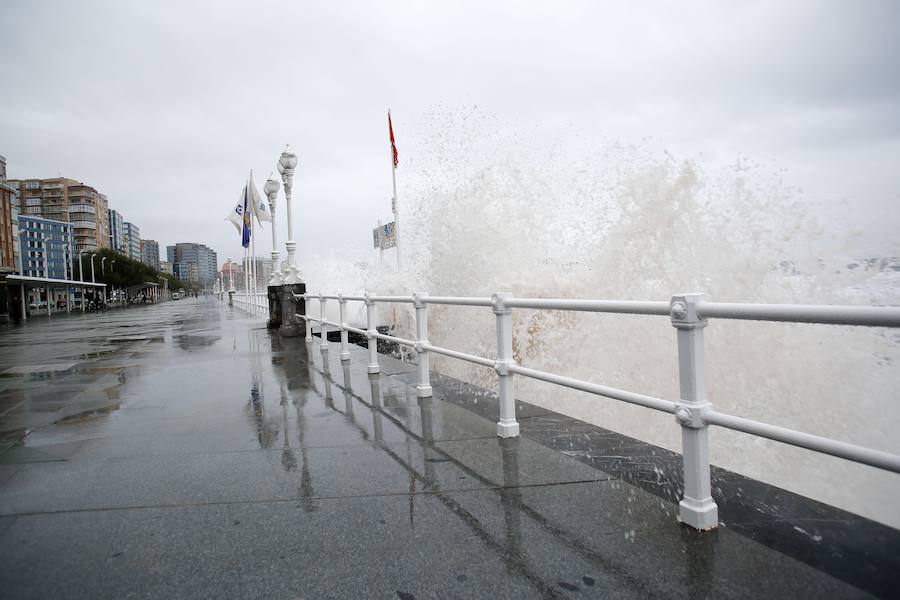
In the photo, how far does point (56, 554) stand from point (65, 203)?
18114 cm

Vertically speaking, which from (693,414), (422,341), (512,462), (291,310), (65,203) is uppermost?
(65,203)

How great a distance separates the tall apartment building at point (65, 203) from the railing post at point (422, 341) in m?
172

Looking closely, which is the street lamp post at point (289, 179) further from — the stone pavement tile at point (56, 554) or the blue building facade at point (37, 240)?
the blue building facade at point (37, 240)

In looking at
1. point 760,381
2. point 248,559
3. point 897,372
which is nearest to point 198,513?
point 248,559

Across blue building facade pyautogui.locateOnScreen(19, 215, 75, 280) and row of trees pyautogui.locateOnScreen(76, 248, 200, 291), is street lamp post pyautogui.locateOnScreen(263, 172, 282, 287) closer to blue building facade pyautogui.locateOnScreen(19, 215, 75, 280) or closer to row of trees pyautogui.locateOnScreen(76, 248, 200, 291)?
row of trees pyautogui.locateOnScreen(76, 248, 200, 291)

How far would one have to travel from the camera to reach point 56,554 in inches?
91.9

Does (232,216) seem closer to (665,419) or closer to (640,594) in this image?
(665,419)

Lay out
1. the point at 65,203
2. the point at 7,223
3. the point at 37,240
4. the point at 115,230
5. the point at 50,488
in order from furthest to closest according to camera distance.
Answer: the point at 115,230
the point at 65,203
the point at 37,240
the point at 7,223
the point at 50,488

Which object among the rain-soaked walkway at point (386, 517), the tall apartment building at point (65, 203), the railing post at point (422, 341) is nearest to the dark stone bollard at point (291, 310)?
the rain-soaked walkway at point (386, 517)

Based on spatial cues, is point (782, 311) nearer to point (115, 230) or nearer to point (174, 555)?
point (174, 555)

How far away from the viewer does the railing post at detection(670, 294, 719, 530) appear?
7.98 feet

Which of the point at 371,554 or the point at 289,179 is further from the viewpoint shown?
the point at 289,179

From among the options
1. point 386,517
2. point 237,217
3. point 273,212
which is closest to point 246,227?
point 237,217

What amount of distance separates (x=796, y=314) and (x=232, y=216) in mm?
30795
